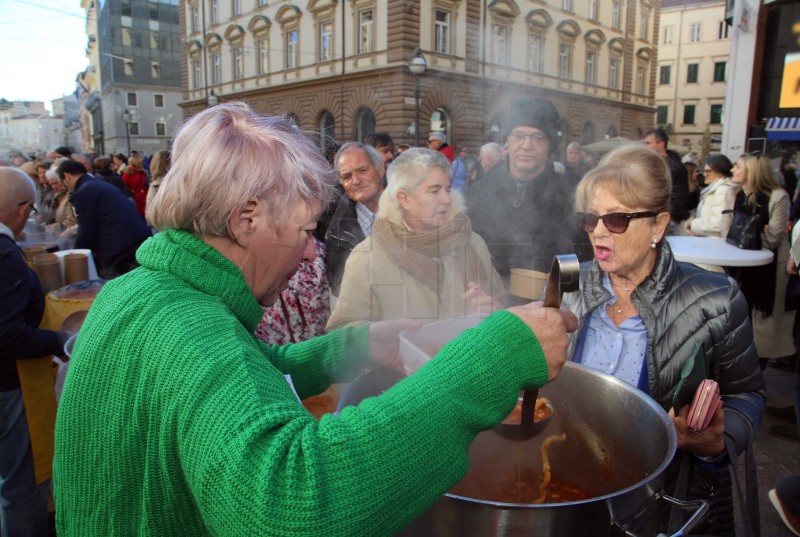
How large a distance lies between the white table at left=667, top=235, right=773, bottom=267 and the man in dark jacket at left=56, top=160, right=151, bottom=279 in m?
4.53

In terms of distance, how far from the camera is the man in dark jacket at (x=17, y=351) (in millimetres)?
2217

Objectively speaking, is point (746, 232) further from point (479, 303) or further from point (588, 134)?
point (588, 134)

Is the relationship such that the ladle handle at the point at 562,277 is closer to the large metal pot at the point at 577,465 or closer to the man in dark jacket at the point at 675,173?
the large metal pot at the point at 577,465

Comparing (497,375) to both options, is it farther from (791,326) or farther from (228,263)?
(791,326)

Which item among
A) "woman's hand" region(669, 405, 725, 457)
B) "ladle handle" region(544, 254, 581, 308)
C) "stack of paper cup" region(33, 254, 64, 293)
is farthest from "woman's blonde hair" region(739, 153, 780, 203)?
"stack of paper cup" region(33, 254, 64, 293)

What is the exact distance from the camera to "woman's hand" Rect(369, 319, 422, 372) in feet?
4.70

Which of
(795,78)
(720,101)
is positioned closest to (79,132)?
(720,101)

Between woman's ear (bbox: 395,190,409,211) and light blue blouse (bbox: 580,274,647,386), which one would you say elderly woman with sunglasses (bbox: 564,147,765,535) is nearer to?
light blue blouse (bbox: 580,274,647,386)

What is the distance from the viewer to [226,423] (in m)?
0.70

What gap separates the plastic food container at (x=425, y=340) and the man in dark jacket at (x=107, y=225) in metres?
4.00

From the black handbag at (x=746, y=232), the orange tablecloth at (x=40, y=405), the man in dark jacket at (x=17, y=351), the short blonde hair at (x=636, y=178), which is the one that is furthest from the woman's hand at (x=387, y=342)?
the black handbag at (x=746, y=232)

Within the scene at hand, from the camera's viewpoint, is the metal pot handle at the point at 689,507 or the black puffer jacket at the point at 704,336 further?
the black puffer jacket at the point at 704,336

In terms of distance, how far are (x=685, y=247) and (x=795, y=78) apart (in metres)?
8.34

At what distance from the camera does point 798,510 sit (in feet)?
8.57
